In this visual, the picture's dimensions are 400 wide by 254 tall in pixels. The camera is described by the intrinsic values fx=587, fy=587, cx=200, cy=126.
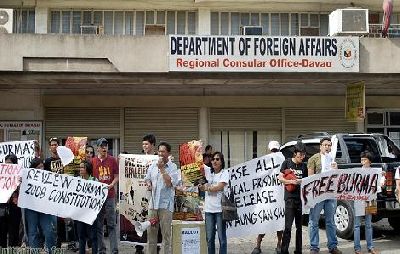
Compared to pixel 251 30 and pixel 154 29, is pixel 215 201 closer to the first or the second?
pixel 154 29

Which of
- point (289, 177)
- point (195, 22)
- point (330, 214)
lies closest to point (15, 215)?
point (289, 177)

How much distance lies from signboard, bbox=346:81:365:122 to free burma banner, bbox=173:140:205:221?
985cm

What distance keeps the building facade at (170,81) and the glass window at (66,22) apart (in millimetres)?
36

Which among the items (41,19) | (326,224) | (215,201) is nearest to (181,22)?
(41,19)

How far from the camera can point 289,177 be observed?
368 inches

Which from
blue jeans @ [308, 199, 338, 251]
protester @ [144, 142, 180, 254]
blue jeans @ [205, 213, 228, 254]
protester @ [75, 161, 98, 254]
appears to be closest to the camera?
protester @ [144, 142, 180, 254]

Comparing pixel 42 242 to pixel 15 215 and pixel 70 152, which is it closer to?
pixel 15 215

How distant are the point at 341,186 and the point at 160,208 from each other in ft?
10.3

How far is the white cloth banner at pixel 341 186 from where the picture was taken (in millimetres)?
9344

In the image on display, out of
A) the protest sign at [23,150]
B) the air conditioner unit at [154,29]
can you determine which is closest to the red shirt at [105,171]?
the protest sign at [23,150]

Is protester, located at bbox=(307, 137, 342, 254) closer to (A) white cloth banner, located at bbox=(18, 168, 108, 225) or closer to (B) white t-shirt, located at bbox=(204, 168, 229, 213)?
(B) white t-shirt, located at bbox=(204, 168, 229, 213)

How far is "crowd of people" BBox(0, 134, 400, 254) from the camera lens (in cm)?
843

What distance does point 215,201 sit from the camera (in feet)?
28.5

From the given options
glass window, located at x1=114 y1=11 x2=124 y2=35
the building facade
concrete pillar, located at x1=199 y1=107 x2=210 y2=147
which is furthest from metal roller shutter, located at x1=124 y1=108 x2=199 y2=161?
glass window, located at x1=114 y1=11 x2=124 y2=35
